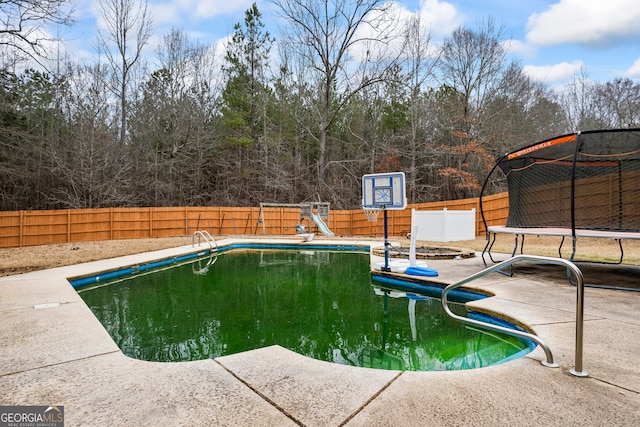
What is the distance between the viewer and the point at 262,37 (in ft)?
53.6

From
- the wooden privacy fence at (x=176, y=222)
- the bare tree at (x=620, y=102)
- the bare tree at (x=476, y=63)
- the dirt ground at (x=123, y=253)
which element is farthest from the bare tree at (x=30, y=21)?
the bare tree at (x=620, y=102)

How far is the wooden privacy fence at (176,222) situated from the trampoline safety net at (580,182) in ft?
19.1

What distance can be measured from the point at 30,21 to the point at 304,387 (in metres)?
9.29

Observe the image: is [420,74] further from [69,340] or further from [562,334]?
[69,340]

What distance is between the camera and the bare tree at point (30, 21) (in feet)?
21.9

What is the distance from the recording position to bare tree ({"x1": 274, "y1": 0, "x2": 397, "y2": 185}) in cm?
1488

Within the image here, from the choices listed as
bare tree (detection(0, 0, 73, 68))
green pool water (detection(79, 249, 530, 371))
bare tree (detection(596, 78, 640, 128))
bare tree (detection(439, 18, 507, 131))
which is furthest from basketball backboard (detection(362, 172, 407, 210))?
bare tree (detection(596, 78, 640, 128))

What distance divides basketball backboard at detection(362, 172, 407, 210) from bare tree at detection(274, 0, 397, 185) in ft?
33.3

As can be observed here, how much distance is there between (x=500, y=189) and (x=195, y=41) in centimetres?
1656

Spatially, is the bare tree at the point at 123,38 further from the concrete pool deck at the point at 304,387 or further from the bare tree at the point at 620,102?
the bare tree at the point at 620,102

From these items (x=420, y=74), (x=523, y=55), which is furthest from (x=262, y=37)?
(x=523, y=55)

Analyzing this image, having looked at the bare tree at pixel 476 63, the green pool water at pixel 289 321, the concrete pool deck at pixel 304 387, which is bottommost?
the green pool water at pixel 289 321

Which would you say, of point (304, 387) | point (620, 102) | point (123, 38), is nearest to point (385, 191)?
point (304, 387)

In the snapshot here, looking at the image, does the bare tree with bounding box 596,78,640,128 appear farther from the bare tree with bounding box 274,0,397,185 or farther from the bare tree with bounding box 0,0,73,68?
the bare tree with bounding box 0,0,73,68
